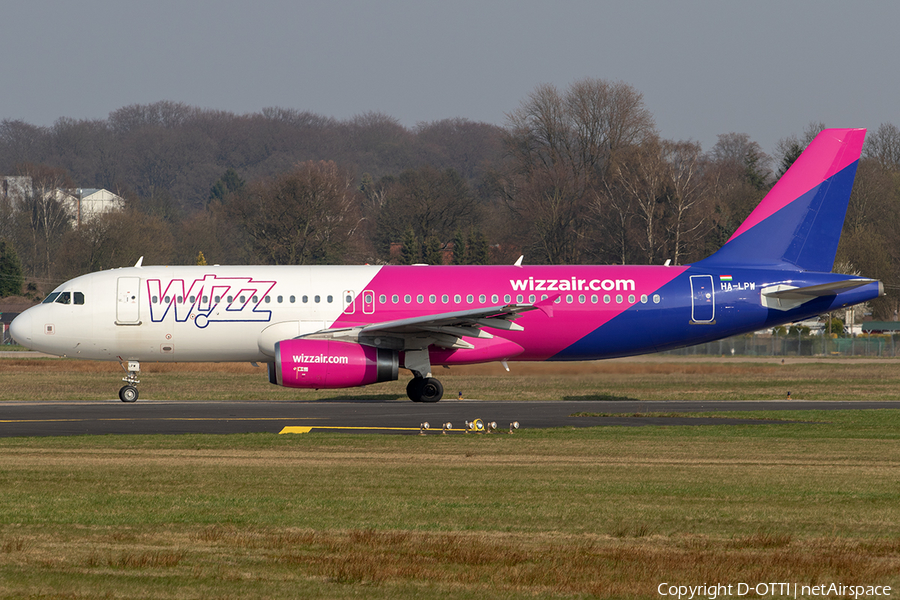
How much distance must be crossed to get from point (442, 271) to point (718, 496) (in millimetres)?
18366

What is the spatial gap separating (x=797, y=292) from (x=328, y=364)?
13.5 meters

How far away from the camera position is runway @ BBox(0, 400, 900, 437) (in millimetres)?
22078

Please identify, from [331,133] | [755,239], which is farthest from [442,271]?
[331,133]

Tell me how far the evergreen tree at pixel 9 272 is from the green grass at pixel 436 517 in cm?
7674

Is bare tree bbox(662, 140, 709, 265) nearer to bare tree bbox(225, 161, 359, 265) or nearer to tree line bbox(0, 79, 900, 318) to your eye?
tree line bbox(0, 79, 900, 318)

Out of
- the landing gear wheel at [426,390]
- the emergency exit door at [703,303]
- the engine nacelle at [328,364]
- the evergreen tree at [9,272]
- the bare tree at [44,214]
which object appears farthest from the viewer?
the bare tree at [44,214]

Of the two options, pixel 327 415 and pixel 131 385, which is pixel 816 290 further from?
pixel 131 385

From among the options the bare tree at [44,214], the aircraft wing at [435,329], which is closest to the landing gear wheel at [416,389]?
the aircraft wing at [435,329]

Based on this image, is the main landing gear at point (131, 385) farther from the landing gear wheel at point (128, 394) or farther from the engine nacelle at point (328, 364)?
the engine nacelle at point (328, 364)

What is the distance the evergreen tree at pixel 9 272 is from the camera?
293ft

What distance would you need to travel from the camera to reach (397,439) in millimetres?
19656

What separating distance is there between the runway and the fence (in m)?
31.1

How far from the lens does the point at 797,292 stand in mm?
29906

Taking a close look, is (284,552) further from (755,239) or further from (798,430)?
(755,239)
